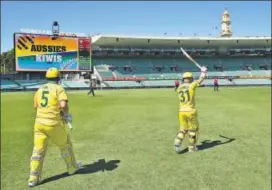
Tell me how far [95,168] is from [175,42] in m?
62.4

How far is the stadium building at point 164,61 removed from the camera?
6272 cm

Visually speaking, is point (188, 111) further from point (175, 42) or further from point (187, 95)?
point (175, 42)

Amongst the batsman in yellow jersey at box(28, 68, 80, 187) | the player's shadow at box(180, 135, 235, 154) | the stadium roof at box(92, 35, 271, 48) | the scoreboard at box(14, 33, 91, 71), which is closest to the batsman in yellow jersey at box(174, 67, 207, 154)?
the player's shadow at box(180, 135, 235, 154)

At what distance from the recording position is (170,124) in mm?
14719

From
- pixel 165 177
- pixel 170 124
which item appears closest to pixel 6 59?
pixel 170 124

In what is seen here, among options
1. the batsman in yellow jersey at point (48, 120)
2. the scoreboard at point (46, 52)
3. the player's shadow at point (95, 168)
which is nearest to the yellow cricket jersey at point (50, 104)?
the batsman in yellow jersey at point (48, 120)

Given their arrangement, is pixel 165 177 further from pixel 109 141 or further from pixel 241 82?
pixel 241 82

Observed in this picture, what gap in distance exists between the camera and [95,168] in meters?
8.00

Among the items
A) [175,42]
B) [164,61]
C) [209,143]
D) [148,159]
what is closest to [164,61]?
[164,61]

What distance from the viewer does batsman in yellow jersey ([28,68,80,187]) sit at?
6.87 m

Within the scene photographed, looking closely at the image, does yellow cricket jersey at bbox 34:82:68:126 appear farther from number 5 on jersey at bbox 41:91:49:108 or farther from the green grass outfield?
the green grass outfield

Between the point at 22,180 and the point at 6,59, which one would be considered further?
the point at 6,59

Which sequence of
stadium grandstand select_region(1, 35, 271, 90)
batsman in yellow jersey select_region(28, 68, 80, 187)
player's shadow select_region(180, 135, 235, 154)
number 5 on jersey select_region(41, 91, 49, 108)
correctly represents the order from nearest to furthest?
1. batsman in yellow jersey select_region(28, 68, 80, 187)
2. number 5 on jersey select_region(41, 91, 49, 108)
3. player's shadow select_region(180, 135, 235, 154)
4. stadium grandstand select_region(1, 35, 271, 90)

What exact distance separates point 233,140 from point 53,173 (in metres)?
5.76
